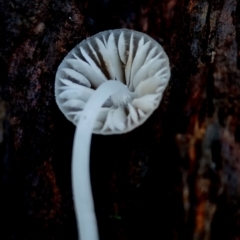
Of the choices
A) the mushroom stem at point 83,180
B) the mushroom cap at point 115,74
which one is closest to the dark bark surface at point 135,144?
the mushroom cap at point 115,74

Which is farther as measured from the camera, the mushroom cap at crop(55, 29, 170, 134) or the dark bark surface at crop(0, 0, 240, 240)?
the mushroom cap at crop(55, 29, 170, 134)

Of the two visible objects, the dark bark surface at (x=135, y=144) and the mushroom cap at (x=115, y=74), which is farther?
the mushroom cap at (x=115, y=74)

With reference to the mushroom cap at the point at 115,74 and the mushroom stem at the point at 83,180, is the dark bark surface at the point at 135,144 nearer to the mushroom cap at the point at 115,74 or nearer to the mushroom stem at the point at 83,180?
the mushroom cap at the point at 115,74

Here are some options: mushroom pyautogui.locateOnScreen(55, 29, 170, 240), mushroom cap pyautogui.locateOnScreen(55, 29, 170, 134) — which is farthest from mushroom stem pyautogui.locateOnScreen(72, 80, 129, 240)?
mushroom cap pyautogui.locateOnScreen(55, 29, 170, 134)

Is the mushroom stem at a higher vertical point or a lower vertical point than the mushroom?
lower

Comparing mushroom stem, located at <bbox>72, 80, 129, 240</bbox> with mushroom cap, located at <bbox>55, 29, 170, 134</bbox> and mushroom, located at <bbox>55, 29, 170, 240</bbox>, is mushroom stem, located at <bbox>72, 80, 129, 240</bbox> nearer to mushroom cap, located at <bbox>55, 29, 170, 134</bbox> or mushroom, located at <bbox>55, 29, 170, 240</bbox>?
mushroom, located at <bbox>55, 29, 170, 240</bbox>

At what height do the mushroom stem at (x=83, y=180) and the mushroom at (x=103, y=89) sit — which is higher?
the mushroom at (x=103, y=89)
